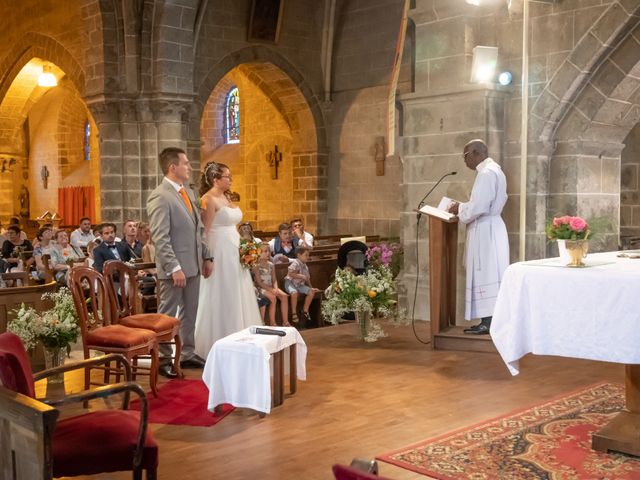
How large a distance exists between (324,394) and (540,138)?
3.67 m

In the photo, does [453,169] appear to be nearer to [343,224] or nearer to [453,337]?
[453,337]

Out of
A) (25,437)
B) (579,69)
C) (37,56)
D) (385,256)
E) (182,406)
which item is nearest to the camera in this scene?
(25,437)

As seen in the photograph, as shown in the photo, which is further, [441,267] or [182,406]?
[441,267]

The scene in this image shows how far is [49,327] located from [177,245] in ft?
3.54

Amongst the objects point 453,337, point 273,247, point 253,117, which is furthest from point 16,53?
point 453,337

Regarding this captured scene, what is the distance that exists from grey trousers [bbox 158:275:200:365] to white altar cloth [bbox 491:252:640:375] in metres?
2.52

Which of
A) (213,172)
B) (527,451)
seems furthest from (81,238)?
(527,451)

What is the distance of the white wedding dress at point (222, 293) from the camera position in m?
6.09

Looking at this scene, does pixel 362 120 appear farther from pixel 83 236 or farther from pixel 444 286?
pixel 444 286

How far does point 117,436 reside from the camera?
118 inches

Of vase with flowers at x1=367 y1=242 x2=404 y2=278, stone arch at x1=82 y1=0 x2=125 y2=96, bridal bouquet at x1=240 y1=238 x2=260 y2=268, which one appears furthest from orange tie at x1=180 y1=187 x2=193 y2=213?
stone arch at x1=82 y1=0 x2=125 y2=96

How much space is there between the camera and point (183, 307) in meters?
5.95

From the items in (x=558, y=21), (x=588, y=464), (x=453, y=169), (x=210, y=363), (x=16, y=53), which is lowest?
(x=588, y=464)

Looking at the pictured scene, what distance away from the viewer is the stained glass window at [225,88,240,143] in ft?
61.0
